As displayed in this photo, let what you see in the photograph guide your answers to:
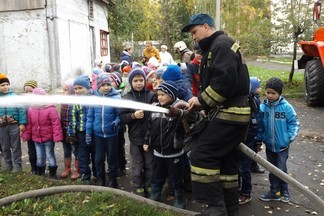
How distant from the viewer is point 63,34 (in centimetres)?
1345

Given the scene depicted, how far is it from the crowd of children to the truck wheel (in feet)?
16.7

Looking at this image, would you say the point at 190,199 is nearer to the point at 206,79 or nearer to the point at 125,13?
the point at 206,79

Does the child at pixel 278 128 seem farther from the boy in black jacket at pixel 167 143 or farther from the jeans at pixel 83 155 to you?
the jeans at pixel 83 155

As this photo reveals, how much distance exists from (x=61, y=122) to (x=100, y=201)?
1.45 meters

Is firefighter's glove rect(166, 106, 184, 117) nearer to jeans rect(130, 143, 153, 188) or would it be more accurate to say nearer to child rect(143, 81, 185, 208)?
child rect(143, 81, 185, 208)

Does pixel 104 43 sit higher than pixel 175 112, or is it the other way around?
pixel 104 43

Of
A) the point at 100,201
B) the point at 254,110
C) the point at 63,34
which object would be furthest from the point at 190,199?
the point at 63,34

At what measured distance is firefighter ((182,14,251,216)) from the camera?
3148 mm

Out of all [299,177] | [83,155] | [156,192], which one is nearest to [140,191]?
[156,192]

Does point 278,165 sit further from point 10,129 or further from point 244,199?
point 10,129

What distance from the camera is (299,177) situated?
5039 mm

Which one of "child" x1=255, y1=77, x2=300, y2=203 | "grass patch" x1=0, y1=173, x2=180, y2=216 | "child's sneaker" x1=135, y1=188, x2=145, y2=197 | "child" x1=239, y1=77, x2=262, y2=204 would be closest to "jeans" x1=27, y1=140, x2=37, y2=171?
"grass patch" x1=0, y1=173, x2=180, y2=216

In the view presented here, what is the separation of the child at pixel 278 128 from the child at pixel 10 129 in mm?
3158

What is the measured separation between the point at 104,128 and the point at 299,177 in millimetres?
2768
